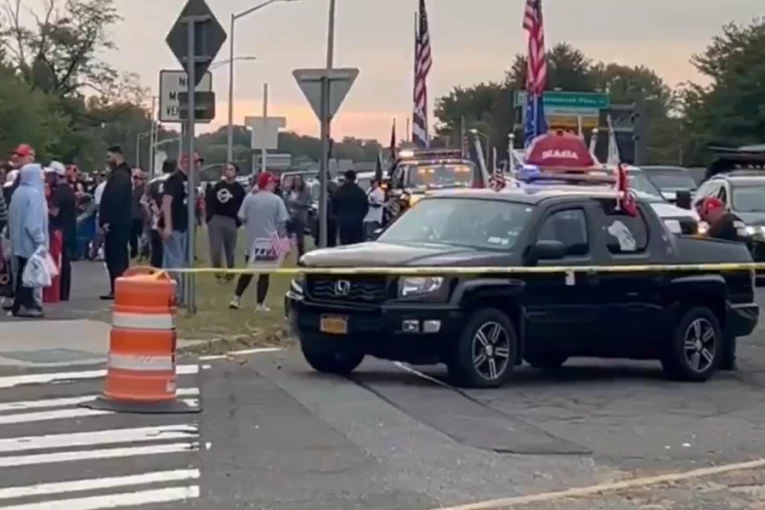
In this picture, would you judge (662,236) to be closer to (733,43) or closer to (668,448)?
(668,448)

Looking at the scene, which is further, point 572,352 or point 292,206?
point 292,206

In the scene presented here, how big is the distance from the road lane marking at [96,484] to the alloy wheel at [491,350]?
14.9 ft

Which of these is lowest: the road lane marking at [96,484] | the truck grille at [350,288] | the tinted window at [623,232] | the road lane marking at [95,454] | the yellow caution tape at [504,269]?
the road lane marking at [96,484]

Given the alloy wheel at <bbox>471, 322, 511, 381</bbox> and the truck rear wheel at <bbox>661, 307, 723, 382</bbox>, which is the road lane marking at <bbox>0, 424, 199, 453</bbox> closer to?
the alloy wheel at <bbox>471, 322, 511, 381</bbox>

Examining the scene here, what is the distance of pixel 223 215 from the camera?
24266 millimetres

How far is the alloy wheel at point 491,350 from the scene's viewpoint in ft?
46.3

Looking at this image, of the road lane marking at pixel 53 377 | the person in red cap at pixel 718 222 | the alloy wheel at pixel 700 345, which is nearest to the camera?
the road lane marking at pixel 53 377

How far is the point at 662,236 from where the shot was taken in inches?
614

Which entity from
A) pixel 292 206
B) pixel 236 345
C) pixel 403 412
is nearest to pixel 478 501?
pixel 403 412

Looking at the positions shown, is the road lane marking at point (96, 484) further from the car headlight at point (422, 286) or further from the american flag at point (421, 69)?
the american flag at point (421, 69)

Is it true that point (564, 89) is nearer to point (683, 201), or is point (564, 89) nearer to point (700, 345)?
point (683, 201)

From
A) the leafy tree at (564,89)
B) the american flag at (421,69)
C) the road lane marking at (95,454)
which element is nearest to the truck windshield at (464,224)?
the road lane marking at (95,454)

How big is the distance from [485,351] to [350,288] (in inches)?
49.1

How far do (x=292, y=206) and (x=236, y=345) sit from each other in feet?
53.1
